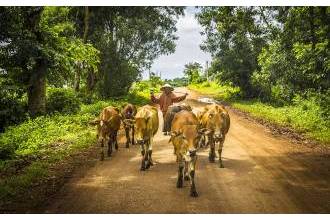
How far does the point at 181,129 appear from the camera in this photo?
10352mm

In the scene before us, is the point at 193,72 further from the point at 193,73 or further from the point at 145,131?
the point at 145,131

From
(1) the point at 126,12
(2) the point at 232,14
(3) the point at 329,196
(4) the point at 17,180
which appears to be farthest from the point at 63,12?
(3) the point at 329,196

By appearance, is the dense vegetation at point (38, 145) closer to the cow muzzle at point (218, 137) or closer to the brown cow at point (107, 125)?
the brown cow at point (107, 125)

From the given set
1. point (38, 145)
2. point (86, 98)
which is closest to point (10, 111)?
point (38, 145)

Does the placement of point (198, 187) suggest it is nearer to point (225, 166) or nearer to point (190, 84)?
point (225, 166)

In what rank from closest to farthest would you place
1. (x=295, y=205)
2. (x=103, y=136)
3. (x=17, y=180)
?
(x=295, y=205) → (x=17, y=180) → (x=103, y=136)

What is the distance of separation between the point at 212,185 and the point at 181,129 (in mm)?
1579

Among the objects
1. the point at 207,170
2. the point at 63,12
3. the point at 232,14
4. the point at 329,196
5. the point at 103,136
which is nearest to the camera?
the point at 329,196

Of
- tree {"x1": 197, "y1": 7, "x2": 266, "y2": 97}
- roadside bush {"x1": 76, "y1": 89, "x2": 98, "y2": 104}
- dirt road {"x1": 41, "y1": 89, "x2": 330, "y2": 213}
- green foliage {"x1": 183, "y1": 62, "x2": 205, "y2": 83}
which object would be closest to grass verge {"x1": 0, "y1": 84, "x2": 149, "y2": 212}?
dirt road {"x1": 41, "y1": 89, "x2": 330, "y2": 213}

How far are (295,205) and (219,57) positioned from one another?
1150 inches

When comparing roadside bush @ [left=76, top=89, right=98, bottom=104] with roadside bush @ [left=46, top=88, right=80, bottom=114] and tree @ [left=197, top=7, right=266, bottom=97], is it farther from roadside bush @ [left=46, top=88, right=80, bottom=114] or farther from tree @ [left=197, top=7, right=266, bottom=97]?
tree @ [left=197, top=7, right=266, bottom=97]

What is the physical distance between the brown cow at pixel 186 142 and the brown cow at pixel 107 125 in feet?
12.9

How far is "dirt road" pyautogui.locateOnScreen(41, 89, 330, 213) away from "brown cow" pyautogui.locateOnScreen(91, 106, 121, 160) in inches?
22.6

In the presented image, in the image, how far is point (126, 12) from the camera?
31297mm
